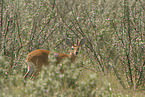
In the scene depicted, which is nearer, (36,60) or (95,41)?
(36,60)

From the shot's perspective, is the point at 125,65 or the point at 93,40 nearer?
the point at 125,65

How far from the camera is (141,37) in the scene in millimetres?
6199

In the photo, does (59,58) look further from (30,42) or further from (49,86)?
(49,86)

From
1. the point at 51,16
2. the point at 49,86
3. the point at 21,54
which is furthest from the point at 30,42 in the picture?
the point at 49,86

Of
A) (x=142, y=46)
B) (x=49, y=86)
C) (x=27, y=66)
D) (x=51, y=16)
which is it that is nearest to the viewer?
(x=49, y=86)

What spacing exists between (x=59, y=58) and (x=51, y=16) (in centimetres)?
148

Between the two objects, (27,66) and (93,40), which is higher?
(93,40)

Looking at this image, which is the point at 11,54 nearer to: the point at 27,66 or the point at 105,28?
the point at 27,66

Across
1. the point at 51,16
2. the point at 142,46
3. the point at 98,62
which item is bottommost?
the point at 98,62

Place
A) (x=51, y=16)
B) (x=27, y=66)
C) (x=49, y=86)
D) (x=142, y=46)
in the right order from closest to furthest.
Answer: (x=49, y=86), (x=142, y=46), (x=27, y=66), (x=51, y=16)

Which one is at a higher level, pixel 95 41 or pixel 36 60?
pixel 95 41

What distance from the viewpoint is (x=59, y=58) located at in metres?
6.45

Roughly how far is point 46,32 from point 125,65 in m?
2.40

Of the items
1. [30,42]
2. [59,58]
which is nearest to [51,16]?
[30,42]
